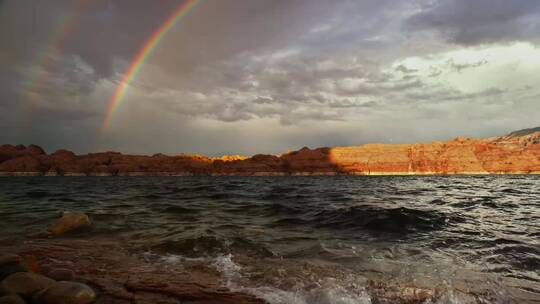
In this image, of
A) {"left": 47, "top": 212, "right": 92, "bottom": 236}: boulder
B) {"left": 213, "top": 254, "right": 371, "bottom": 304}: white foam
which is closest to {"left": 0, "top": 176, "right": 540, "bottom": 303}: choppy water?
{"left": 213, "top": 254, "right": 371, "bottom": 304}: white foam

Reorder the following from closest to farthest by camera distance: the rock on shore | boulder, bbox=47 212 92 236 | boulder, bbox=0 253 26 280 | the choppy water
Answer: the rock on shore → boulder, bbox=0 253 26 280 → the choppy water → boulder, bbox=47 212 92 236

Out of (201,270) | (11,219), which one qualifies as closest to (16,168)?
(11,219)

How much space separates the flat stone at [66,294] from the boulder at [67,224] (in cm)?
841

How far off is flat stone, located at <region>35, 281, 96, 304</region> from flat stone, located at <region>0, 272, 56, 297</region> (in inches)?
8.7

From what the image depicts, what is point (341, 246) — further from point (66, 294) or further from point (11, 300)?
point (11, 300)

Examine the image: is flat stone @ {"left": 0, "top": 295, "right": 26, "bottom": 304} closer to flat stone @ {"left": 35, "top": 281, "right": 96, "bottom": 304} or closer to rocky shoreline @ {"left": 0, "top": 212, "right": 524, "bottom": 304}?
rocky shoreline @ {"left": 0, "top": 212, "right": 524, "bottom": 304}

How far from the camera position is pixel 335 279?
743 centimetres

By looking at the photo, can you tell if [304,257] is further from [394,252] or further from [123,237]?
[123,237]

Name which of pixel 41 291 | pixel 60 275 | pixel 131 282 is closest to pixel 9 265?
pixel 60 275

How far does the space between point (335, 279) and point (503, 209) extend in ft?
56.3

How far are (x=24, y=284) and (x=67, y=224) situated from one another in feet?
28.0

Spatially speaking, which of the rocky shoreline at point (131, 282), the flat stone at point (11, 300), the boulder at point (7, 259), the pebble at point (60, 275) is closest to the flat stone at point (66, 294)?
the rocky shoreline at point (131, 282)

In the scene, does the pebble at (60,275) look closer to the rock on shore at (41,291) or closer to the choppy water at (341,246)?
the rock on shore at (41,291)

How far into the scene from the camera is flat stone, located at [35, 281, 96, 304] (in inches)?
212
